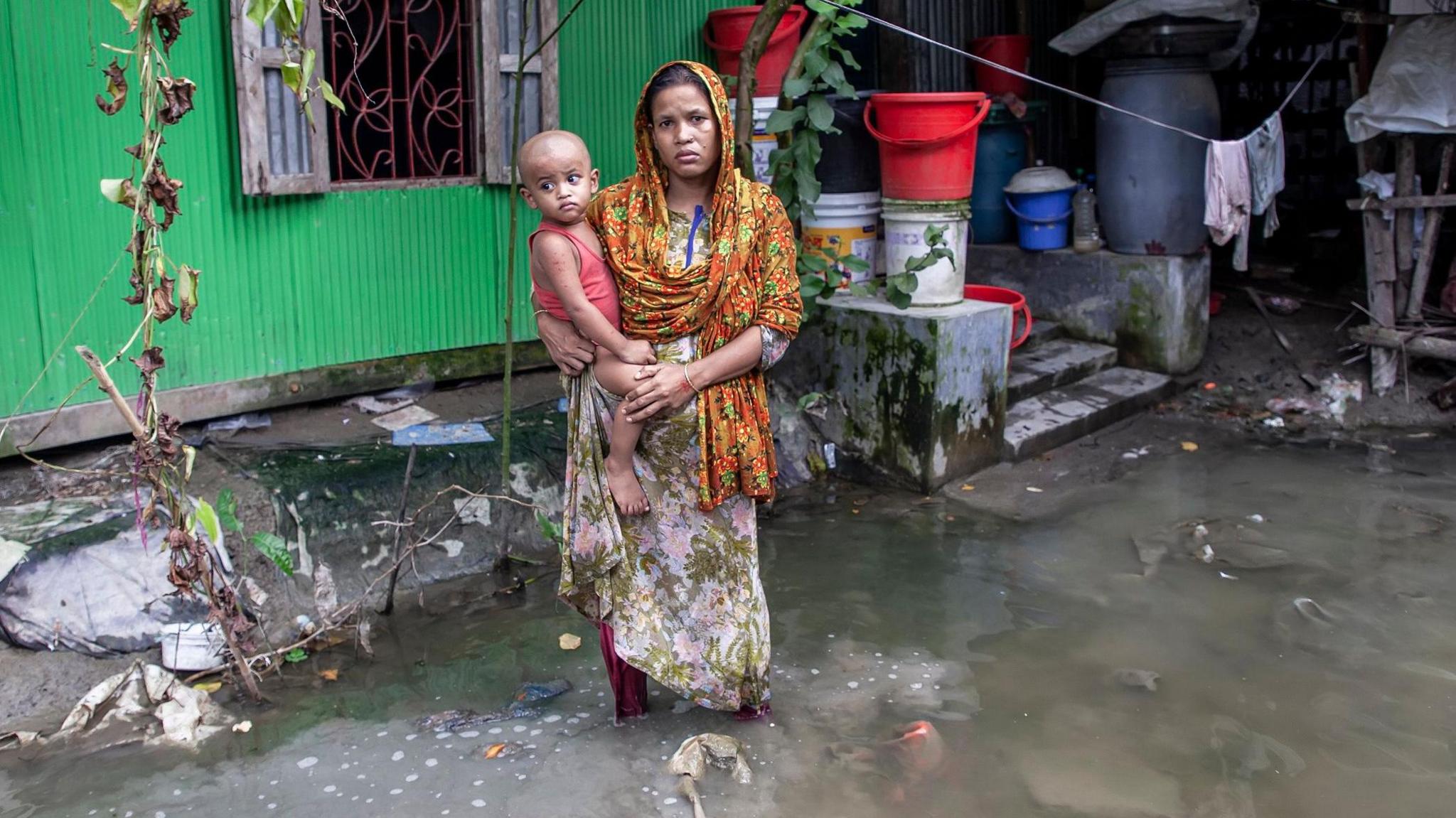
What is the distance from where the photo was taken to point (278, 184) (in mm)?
4852

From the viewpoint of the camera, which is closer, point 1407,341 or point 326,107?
point 326,107

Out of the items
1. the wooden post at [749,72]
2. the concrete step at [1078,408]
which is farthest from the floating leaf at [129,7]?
the concrete step at [1078,408]

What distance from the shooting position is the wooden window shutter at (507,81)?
5.31 m

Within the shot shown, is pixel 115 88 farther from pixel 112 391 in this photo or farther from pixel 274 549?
pixel 274 549

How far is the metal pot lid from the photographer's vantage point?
7.25 meters

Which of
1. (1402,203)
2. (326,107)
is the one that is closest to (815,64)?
(326,107)

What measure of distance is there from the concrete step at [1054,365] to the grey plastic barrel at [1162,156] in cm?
62

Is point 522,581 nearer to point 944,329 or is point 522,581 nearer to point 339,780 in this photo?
point 339,780

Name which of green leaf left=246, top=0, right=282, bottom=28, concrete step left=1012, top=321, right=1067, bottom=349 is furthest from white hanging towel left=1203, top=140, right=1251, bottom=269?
green leaf left=246, top=0, right=282, bottom=28

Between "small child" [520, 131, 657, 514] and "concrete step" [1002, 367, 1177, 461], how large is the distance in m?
3.34

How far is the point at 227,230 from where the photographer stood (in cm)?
486

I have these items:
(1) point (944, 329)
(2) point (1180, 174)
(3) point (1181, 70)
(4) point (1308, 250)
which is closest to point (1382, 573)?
(1) point (944, 329)

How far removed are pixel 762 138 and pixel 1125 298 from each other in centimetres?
245

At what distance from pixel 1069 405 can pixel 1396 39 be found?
251 centimetres
